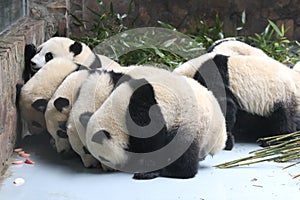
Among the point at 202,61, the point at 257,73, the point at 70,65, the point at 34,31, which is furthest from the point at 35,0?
the point at 257,73

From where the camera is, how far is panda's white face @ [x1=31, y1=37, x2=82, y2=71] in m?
2.79

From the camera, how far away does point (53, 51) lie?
2.88 meters

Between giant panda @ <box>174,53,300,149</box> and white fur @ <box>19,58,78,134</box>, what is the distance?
23.6 inches

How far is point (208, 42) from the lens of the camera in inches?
145

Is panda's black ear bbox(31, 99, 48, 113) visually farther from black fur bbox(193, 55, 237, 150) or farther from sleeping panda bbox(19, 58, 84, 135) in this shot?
black fur bbox(193, 55, 237, 150)

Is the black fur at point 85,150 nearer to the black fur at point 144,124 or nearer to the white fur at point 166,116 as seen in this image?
the white fur at point 166,116

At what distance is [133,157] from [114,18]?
1973mm

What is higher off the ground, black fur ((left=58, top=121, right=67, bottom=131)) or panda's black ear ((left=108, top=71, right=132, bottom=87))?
panda's black ear ((left=108, top=71, right=132, bottom=87))

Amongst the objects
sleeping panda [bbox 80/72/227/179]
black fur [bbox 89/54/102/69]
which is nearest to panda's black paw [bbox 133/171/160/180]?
sleeping panda [bbox 80/72/227/179]

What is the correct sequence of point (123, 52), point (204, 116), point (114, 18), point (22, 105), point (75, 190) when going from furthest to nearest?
1. point (114, 18)
2. point (123, 52)
3. point (22, 105)
4. point (204, 116)
5. point (75, 190)

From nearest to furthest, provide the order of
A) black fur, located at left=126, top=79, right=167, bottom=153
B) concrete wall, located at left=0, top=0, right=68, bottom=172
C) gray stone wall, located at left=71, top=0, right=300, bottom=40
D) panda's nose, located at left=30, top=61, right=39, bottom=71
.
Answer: black fur, located at left=126, top=79, right=167, bottom=153 < concrete wall, located at left=0, top=0, right=68, bottom=172 < panda's nose, located at left=30, top=61, right=39, bottom=71 < gray stone wall, located at left=71, top=0, right=300, bottom=40

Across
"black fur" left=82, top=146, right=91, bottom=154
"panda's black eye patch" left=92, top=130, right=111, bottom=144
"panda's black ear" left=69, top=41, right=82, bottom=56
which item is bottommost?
"black fur" left=82, top=146, right=91, bottom=154

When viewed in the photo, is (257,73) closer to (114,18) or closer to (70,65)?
(70,65)

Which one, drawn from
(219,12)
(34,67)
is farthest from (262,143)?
(219,12)
